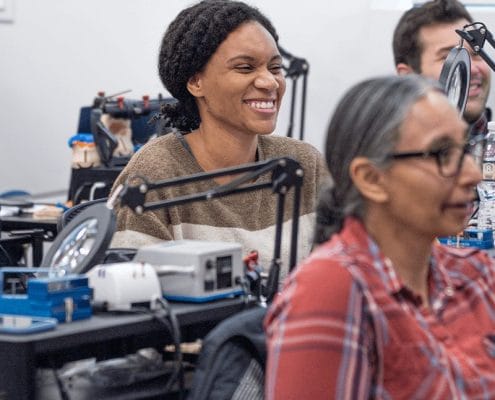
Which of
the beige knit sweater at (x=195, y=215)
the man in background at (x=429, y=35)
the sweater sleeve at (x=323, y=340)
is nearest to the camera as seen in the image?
the sweater sleeve at (x=323, y=340)

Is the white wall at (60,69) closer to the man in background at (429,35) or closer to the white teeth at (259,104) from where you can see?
the man in background at (429,35)

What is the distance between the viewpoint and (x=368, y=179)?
154cm

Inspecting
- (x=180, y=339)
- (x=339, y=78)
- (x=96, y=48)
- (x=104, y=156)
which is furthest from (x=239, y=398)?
(x=96, y=48)

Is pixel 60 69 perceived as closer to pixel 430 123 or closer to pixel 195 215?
pixel 195 215

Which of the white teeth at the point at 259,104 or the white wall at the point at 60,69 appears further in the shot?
the white wall at the point at 60,69

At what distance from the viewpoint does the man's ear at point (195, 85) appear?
2871 millimetres

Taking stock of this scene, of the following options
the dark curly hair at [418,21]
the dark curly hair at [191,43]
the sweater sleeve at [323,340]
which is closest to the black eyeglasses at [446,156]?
the sweater sleeve at [323,340]

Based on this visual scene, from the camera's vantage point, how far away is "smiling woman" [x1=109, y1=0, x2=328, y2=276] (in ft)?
8.68

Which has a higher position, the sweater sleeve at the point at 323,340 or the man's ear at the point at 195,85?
the man's ear at the point at 195,85

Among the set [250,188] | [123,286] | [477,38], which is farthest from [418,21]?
[123,286]

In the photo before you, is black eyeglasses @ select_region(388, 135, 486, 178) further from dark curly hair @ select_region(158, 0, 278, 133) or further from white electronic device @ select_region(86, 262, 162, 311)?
dark curly hair @ select_region(158, 0, 278, 133)

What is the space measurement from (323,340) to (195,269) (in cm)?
46

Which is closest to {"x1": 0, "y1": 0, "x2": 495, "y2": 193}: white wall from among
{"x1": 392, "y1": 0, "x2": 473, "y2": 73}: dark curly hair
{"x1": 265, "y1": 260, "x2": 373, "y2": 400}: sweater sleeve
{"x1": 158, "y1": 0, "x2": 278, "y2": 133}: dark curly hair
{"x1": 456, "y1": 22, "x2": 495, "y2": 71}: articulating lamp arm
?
{"x1": 392, "y1": 0, "x2": 473, "y2": 73}: dark curly hair

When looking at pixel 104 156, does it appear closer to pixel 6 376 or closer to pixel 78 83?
pixel 78 83
